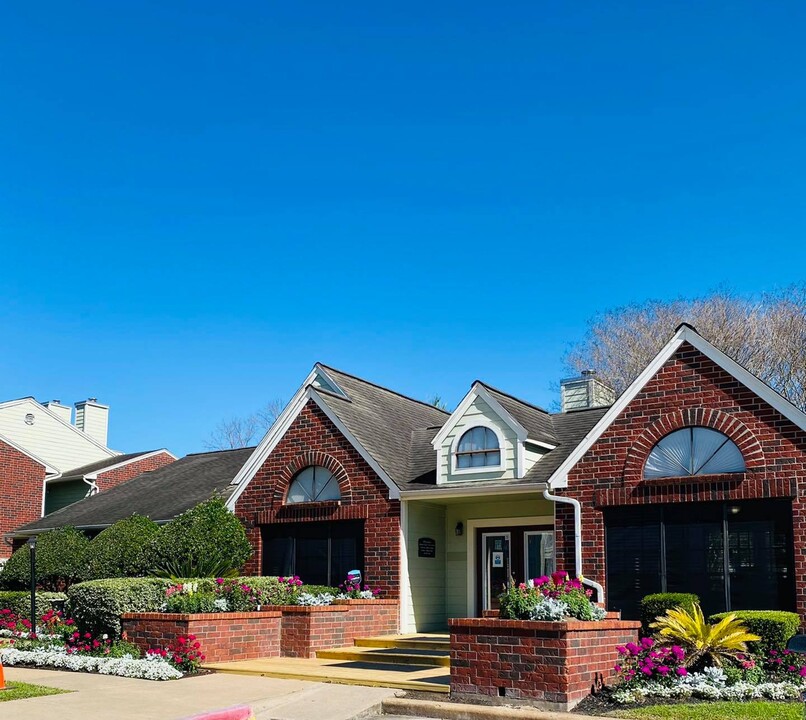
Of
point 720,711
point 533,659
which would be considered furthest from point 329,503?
point 720,711

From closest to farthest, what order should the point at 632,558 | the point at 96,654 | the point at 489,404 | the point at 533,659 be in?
the point at 533,659, the point at 96,654, the point at 632,558, the point at 489,404

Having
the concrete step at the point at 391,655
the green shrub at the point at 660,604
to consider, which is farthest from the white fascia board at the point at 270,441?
the green shrub at the point at 660,604

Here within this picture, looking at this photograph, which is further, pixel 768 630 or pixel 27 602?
pixel 27 602

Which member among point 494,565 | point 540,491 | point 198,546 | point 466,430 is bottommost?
point 494,565

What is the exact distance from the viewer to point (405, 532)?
1938cm

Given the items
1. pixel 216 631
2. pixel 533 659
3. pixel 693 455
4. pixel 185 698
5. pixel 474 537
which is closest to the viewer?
pixel 533 659

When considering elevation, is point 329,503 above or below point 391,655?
above

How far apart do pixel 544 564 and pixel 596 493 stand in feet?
10.8

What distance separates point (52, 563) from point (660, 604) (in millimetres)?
14514

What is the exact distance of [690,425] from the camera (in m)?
16.2

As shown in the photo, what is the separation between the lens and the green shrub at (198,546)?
19.4 m

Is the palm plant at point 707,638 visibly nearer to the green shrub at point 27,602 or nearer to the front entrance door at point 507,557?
the front entrance door at point 507,557

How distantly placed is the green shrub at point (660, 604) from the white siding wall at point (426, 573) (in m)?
5.63

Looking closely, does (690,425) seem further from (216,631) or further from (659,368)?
(216,631)
